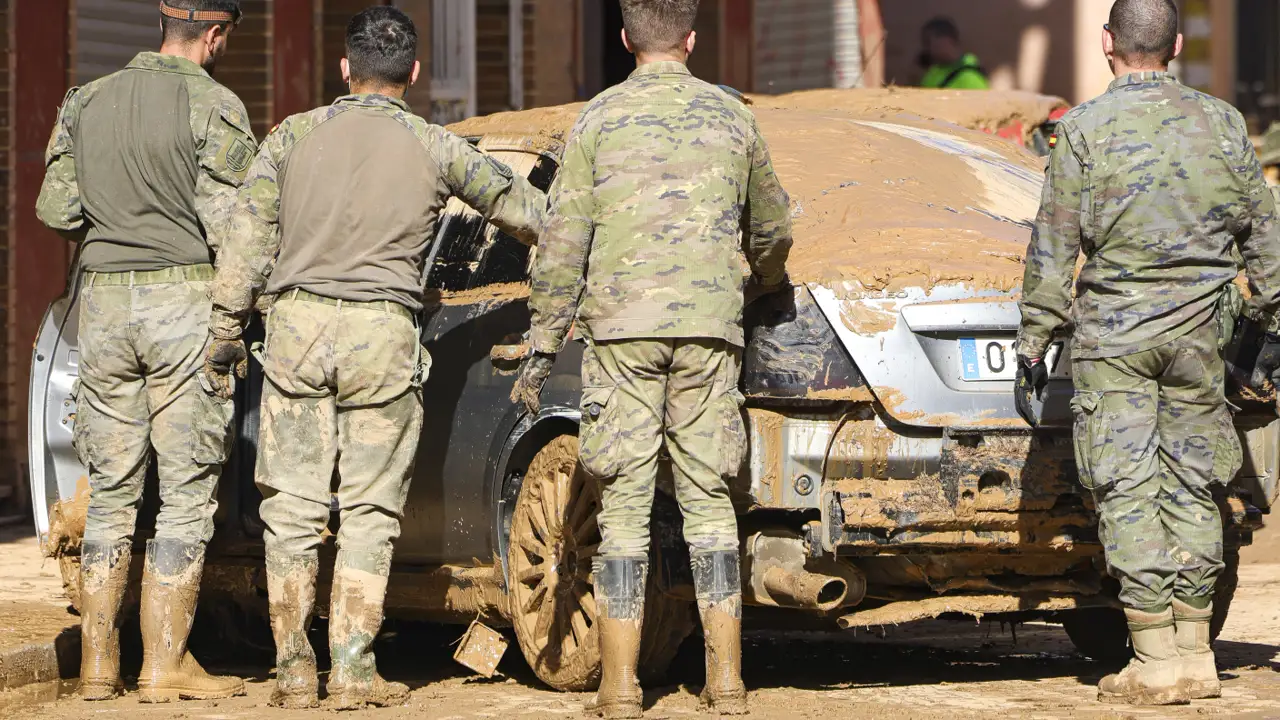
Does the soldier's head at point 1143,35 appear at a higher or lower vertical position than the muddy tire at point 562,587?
higher

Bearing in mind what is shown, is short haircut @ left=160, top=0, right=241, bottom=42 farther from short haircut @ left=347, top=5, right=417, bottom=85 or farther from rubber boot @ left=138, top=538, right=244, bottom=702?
rubber boot @ left=138, top=538, right=244, bottom=702

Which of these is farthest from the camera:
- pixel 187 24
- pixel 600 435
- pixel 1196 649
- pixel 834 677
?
pixel 834 677

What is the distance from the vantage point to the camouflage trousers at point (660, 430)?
619 centimetres

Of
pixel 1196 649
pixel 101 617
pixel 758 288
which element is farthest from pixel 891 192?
pixel 101 617

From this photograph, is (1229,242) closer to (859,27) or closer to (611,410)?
(611,410)

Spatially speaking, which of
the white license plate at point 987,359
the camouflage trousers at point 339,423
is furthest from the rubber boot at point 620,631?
the white license plate at point 987,359

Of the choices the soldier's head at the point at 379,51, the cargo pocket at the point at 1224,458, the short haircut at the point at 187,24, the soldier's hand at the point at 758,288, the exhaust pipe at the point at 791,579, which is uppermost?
the short haircut at the point at 187,24

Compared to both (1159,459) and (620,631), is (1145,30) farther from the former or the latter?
(620,631)

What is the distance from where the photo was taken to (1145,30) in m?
6.50

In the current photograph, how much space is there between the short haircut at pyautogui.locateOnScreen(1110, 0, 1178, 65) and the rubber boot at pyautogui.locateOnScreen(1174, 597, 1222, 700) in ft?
5.13

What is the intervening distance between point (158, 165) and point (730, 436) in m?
2.09

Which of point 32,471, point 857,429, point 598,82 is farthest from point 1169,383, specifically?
point 598,82

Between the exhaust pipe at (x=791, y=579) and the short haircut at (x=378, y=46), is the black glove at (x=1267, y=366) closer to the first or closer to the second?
the exhaust pipe at (x=791, y=579)

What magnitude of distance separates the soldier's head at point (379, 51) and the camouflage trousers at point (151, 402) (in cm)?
83
